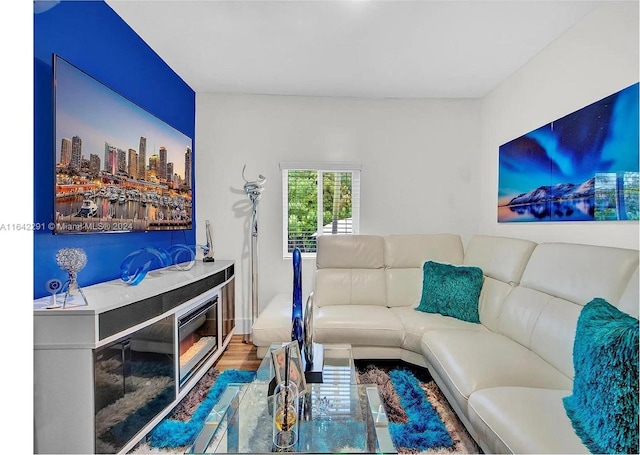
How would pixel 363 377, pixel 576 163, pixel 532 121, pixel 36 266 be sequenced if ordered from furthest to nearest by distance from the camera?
pixel 532 121
pixel 363 377
pixel 576 163
pixel 36 266

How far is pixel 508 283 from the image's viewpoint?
2.35 metres

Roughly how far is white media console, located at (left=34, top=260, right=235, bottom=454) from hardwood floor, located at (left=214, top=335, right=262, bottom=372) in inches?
19.1

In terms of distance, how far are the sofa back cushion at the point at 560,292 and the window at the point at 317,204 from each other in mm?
1833

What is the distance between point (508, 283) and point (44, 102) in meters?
3.07

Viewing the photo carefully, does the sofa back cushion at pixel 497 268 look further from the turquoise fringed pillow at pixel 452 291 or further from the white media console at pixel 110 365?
the white media console at pixel 110 365

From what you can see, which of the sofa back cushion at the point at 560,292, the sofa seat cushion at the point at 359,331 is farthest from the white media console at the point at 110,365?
the sofa back cushion at the point at 560,292

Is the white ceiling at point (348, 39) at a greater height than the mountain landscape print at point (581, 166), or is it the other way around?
the white ceiling at point (348, 39)

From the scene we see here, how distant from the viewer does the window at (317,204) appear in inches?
140

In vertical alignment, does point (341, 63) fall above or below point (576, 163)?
above

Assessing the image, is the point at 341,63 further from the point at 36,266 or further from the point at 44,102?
the point at 36,266

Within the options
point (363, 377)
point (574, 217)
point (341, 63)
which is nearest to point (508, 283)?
point (574, 217)

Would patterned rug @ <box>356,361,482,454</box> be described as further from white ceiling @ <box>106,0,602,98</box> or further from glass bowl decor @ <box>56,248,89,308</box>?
white ceiling @ <box>106,0,602,98</box>

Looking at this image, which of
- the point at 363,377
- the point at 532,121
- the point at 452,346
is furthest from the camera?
the point at 532,121

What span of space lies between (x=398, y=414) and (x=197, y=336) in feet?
5.00
